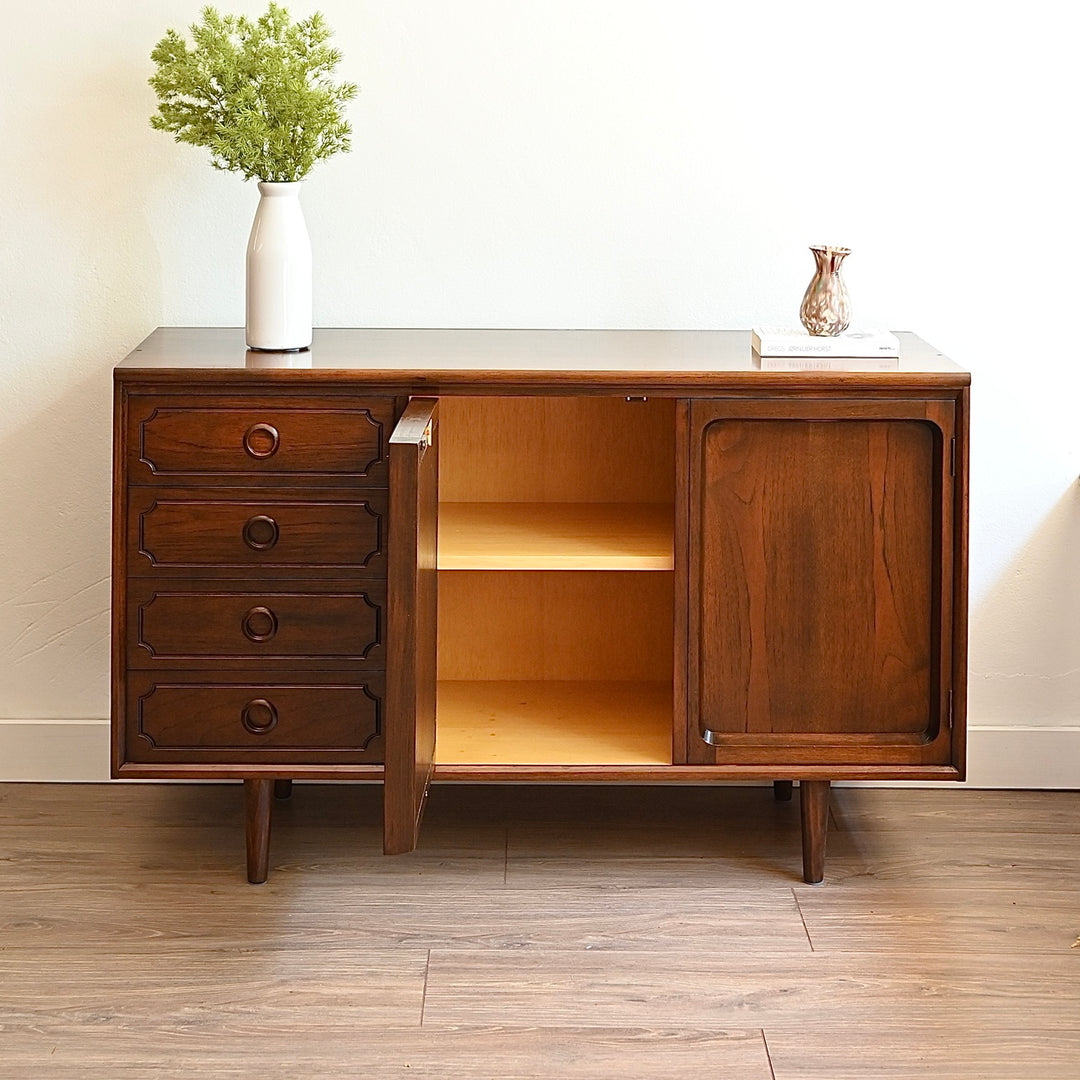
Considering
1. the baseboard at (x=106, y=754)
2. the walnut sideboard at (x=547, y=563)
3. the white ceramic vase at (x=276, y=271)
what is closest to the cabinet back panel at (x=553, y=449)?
the walnut sideboard at (x=547, y=563)

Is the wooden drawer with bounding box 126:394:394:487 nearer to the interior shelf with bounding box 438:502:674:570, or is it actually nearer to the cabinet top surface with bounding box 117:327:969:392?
the cabinet top surface with bounding box 117:327:969:392

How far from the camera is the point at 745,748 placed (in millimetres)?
2014

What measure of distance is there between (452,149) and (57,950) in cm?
133

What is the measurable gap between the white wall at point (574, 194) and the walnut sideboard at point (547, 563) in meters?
0.31

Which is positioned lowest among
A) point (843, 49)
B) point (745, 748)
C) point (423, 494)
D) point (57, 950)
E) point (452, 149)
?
point (57, 950)

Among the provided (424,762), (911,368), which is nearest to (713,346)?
(911,368)

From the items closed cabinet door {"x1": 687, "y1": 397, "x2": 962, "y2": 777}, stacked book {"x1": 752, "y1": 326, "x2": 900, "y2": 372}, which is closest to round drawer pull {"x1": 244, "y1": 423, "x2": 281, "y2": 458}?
closed cabinet door {"x1": 687, "y1": 397, "x2": 962, "y2": 777}

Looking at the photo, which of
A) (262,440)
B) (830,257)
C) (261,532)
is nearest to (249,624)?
(261,532)

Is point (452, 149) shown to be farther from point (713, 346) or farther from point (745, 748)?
point (745, 748)

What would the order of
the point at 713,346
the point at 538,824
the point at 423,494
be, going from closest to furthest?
the point at 423,494, the point at 713,346, the point at 538,824

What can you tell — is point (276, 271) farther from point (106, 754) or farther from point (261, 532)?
point (106, 754)

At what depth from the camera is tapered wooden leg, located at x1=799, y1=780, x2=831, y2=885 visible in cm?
207

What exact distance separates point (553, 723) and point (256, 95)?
99 cm

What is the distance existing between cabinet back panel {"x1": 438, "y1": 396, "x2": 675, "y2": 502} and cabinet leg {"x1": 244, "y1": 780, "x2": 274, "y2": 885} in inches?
22.0
